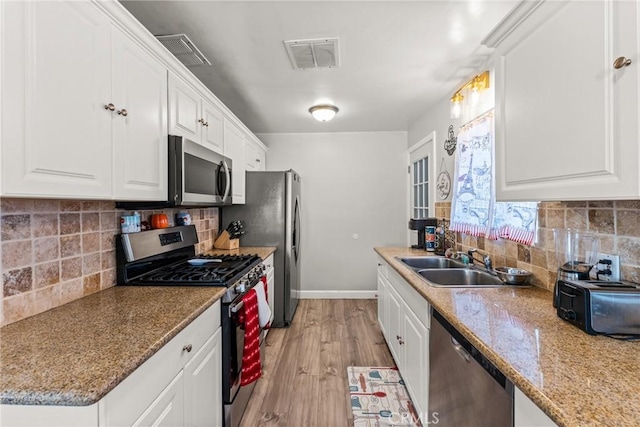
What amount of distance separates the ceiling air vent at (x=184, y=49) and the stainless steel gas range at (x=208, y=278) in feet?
3.88


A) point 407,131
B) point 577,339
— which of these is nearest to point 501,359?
point 577,339

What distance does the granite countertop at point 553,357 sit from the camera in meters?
0.65

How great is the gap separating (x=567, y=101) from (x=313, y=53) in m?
1.52

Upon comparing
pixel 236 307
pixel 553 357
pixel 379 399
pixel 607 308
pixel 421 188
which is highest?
pixel 421 188

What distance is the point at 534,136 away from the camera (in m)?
1.20

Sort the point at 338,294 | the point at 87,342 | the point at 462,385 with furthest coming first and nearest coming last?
the point at 338,294 < the point at 462,385 < the point at 87,342

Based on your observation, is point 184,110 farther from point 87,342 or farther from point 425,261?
point 425,261

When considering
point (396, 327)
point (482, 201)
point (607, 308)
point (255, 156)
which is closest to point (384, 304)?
point (396, 327)

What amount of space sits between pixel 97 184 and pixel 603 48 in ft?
5.99

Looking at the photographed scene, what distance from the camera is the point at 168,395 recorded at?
1050 mm

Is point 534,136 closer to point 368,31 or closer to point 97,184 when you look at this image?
point 368,31

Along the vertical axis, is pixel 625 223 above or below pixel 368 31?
below

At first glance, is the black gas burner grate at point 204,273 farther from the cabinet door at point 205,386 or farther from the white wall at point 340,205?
the white wall at point 340,205

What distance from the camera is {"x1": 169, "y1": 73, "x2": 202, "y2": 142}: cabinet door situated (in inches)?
67.3
